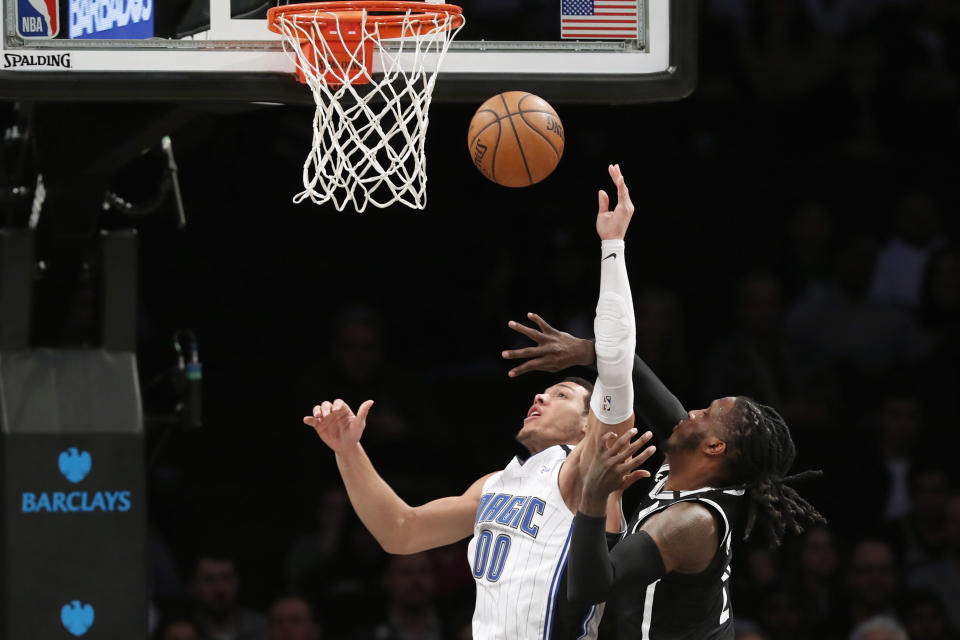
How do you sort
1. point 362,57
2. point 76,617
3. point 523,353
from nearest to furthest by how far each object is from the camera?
point 523,353
point 362,57
point 76,617

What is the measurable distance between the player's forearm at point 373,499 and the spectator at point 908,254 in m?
4.27

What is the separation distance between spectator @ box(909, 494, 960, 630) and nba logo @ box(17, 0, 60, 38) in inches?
191

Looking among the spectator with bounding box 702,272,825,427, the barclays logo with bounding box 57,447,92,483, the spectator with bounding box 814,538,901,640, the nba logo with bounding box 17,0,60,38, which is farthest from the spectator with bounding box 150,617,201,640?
the nba logo with bounding box 17,0,60,38

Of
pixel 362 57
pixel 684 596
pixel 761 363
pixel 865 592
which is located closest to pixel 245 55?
pixel 362 57

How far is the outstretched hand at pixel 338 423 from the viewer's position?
15.0 ft

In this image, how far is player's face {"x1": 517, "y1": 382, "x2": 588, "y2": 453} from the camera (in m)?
4.68

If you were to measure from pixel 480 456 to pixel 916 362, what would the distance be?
2.38m

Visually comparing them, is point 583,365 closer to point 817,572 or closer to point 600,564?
point 600,564

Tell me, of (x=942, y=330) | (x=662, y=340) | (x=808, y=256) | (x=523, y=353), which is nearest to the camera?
(x=523, y=353)

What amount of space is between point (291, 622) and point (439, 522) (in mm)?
2200

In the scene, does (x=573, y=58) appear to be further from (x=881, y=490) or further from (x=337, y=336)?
(x=881, y=490)

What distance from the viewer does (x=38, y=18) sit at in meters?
4.50

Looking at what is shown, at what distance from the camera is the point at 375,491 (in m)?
4.74

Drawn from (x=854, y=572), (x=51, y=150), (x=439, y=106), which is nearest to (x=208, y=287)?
(x=439, y=106)
